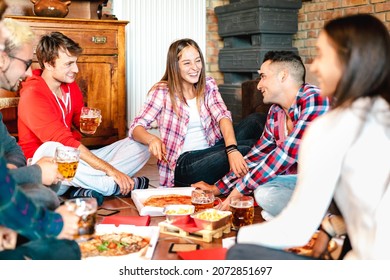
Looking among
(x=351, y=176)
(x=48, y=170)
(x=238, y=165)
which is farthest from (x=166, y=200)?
(x=351, y=176)

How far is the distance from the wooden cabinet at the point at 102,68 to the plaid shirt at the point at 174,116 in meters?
1.23

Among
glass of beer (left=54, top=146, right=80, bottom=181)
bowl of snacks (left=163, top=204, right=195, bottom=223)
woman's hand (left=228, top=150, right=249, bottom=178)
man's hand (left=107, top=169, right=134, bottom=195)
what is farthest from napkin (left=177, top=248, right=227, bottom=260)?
man's hand (left=107, top=169, right=134, bottom=195)

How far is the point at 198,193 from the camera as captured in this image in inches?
97.2

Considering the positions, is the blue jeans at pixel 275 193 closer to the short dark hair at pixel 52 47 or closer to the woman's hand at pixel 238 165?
the woman's hand at pixel 238 165

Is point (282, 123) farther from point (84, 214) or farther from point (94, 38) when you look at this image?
point (94, 38)

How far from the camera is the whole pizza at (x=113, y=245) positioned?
77.2 inches

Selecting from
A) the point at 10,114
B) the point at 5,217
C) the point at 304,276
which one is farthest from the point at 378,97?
the point at 10,114

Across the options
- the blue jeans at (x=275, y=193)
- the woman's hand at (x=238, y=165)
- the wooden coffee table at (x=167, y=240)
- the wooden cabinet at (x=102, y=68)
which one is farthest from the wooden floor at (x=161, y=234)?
the wooden cabinet at (x=102, y=68)

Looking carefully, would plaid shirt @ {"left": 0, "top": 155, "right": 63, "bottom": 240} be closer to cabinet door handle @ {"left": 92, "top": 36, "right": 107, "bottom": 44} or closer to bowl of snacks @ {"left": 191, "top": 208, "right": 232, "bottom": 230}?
bowl of snacks @ {"left": 191, "top": 208, "right": 232, "bottom": 230}

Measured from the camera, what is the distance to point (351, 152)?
47.4 inches

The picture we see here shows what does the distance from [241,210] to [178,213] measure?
0.27m

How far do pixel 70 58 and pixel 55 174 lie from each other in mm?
1162

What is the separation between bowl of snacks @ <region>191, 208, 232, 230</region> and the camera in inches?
85.6

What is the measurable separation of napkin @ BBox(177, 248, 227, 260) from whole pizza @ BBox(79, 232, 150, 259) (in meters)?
0.16
